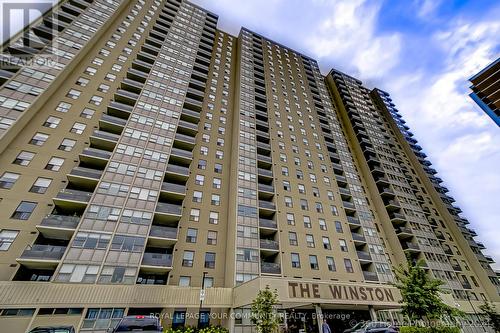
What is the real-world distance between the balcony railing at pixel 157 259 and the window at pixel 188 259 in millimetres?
1991

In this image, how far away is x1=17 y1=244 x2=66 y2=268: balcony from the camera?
20125 millimetres

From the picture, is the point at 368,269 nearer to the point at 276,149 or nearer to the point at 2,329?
the point at 276,149

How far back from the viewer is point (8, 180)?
2330 cm

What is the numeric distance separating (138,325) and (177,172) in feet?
72.0

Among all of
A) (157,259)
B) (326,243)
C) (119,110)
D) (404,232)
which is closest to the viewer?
(157,259)

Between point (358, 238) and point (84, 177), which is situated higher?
point (84, 177)

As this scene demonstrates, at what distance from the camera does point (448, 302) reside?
24.6m

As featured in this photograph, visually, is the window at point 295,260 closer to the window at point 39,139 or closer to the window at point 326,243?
the window at point 326,243

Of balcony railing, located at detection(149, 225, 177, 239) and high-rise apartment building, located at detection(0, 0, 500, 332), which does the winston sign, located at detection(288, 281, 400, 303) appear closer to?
high-rise apartment building, located at detection(0, 0, 500, 332)

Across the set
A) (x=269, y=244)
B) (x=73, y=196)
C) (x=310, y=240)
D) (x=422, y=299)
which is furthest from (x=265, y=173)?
(x=73, y=196)

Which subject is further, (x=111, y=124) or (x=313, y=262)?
(x=111, y=124)

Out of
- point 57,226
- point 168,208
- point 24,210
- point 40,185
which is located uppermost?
point 40,185

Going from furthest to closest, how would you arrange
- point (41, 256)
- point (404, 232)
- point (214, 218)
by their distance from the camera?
point (404, 232)
point (214, 218)
point (41, 256)

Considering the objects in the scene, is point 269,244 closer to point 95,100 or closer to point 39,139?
point 39,139
